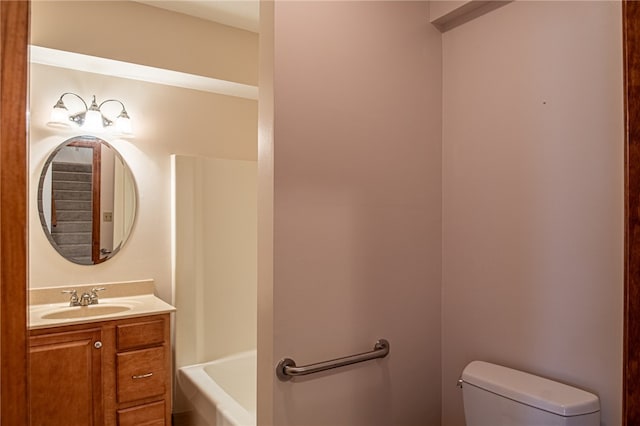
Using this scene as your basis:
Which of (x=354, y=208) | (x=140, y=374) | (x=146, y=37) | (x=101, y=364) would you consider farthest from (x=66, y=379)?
(x=146, y=37)

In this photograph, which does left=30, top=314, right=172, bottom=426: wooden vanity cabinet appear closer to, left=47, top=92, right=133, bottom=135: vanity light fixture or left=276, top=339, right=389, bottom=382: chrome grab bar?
left=47, top=92, right=133, bottom=135: vanity light fixture

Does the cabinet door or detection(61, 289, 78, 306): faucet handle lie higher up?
detection(61, 289, 78, 306): faucet handle

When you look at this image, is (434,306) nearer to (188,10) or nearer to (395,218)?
(395,218)

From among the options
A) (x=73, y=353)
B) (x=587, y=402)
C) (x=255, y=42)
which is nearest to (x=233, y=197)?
(x=255, y=42)

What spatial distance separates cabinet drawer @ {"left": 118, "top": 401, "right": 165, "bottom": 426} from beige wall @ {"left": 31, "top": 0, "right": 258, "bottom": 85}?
6.65 ft

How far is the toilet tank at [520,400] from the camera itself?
117cm

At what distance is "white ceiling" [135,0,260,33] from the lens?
2.41m

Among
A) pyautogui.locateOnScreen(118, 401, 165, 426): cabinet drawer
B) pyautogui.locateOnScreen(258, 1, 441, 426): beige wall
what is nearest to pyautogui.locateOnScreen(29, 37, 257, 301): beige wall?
pyautogui.locateOnScreen(118, 401, 165, 426): cabinet drawer

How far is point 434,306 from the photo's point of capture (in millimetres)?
1701

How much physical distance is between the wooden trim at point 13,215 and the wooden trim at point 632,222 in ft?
4.27

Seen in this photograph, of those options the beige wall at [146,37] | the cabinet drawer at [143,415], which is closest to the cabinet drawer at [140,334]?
the cabinet drawer at [143,415]

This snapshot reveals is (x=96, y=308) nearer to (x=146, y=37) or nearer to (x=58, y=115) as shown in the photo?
(x=58, y=115)

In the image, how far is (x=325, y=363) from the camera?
4.47 ft

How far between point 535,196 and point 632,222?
0.40m
